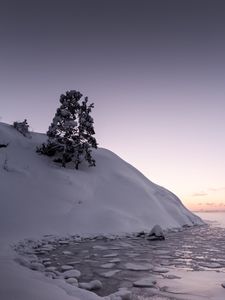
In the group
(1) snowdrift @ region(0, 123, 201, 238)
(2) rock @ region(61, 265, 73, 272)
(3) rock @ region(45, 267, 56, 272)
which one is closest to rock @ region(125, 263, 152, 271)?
(2) rock @ region(61, 265, 73, 272)

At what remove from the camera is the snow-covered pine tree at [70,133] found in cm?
2800

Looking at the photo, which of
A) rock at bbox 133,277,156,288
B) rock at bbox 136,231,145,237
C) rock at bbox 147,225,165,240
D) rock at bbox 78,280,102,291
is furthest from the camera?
rock at bbox 136,231,145,237

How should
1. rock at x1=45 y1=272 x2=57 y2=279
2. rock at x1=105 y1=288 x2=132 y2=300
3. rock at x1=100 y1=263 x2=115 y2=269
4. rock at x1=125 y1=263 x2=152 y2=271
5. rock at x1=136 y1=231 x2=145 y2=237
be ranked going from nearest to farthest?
rock at x1=105 y1=288 x2=132 y2=300 → rock at x1=45 y1=272 x2=57 y2=279 → rock at x1=125 y1=263 x2=152 y2=271 → rock at x1=100 y1=263 x2=115 y2=269 → rock at x1=136 y1=231 x2=145 y2=237

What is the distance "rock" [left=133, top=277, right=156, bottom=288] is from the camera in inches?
318

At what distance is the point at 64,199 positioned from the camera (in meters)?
21.9

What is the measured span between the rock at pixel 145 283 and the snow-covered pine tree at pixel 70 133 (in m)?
19.7

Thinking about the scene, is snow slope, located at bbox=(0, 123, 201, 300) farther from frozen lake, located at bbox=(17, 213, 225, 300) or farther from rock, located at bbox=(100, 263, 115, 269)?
rock, located at bbox=(100, 263, 115, 269)

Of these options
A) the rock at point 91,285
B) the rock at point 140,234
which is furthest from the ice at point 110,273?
the rock at point 140,234

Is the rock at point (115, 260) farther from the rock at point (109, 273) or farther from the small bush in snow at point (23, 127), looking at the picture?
the small bush in snow at point (23, 127)

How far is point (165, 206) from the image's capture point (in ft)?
97.9

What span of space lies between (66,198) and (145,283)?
14.4 metres

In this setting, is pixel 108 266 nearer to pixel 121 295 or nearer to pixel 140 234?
pixel 121 295

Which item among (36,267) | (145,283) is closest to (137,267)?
(145,283)

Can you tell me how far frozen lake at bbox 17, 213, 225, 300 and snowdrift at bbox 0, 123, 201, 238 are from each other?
269 cm
